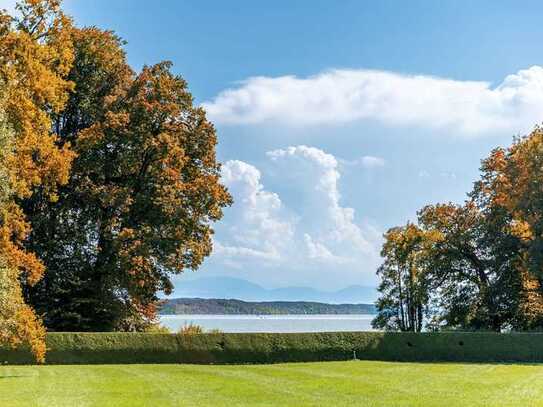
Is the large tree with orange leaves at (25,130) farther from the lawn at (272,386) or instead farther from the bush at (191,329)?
the bush at (191,329)

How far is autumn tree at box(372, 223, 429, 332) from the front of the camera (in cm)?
4894

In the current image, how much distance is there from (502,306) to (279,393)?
29088 millimetres

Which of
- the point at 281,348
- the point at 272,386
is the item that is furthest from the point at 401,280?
the point at 272,386

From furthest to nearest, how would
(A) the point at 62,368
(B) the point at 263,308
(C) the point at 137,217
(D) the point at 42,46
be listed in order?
(B) the point at 263,308 < (C) the point at 137,217 < (A) the point at 62,368 < (D) the point at 42,46

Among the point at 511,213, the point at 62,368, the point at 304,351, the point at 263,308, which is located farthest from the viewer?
the point at 263,308

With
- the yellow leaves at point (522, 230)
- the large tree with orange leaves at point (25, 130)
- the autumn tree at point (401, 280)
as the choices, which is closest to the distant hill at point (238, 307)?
the autumn tree at point (401, 280)

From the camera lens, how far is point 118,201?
36.0m

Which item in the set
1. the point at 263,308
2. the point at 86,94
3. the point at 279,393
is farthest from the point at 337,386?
the point at 263,308

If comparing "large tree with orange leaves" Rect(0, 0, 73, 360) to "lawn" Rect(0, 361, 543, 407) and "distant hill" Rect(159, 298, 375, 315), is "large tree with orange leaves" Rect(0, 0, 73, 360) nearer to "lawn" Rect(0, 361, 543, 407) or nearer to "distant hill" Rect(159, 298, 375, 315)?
"lawn" Rect(0, 361, 543, 407)

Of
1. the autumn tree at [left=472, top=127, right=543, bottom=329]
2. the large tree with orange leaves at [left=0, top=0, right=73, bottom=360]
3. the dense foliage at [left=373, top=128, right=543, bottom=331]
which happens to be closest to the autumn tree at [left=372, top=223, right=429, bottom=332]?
the dense foliage at [left=373, top=128, right=543, bottom=331]

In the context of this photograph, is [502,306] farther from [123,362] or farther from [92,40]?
[92,40]

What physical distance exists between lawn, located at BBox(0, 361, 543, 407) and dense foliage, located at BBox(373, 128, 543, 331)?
14414 millimetres

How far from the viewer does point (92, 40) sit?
3862cm

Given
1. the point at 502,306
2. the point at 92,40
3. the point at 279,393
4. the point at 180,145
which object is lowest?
the point at 279,393
